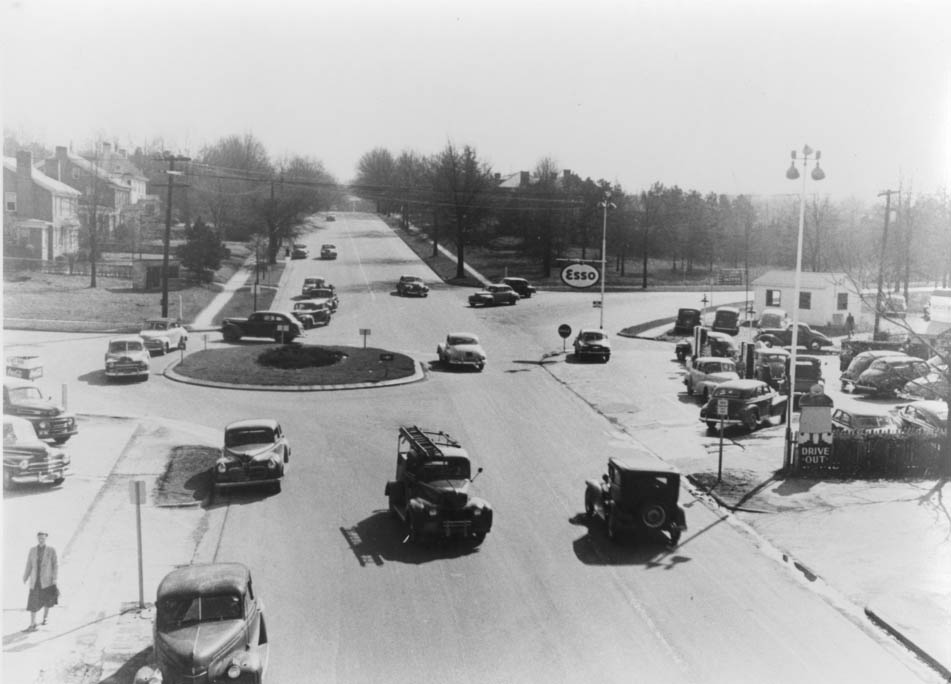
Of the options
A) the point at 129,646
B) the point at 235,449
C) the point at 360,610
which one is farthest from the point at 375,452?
the point at 129,646

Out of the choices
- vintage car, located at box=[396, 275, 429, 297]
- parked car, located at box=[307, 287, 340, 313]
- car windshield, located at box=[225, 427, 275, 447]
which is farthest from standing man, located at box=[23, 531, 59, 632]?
vintage car, located at box=[396, 275, 429, 297]

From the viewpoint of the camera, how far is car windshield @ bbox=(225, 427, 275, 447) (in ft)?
69.7

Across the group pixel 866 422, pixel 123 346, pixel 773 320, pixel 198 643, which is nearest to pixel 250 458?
pixel 198 643

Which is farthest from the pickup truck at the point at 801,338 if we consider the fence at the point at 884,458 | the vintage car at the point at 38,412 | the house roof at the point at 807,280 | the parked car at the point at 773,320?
the vintage car at the point at 38,412

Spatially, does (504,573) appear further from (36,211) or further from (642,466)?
(36,211)

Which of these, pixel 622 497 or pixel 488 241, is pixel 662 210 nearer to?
pixel 488 241

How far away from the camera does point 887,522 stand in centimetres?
1906

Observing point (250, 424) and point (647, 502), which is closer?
point (647, 502)

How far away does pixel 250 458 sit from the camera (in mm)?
20438

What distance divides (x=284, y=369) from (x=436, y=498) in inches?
761

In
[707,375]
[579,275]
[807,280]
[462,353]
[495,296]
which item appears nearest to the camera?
[707,375]

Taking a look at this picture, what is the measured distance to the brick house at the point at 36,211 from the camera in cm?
5981

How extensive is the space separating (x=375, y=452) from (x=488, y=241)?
60.4 metres

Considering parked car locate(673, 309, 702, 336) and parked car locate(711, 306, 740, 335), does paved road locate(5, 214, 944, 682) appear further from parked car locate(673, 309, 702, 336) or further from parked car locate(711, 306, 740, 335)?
parked car locate(711, 306, 740, 335)
